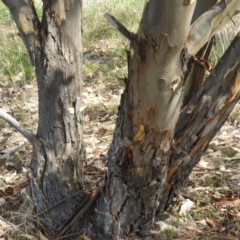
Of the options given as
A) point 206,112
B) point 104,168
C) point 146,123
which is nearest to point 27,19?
point 146,123

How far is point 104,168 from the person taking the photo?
3.07 metres

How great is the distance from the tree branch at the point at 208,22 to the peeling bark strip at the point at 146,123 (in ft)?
0.32

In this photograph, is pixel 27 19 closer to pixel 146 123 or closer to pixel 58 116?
pixel 58 116

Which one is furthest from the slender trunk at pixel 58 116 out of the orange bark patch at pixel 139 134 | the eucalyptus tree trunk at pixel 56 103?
the orange bark patch at pixel 139 134

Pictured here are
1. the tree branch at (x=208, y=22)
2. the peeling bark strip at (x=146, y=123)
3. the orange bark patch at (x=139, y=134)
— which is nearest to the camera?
the peeling bark strip at (x=146, y=123)

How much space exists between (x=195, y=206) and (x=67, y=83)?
1125 mm

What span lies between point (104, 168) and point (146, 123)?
1.26 metres

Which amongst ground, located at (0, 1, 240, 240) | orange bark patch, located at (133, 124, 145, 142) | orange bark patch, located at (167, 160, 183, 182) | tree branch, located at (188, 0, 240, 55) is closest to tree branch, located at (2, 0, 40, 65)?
ground, located at (0, 1, 240, 240)

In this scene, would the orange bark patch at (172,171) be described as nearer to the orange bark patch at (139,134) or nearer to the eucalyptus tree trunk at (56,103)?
the orange bark patch at (139,134)

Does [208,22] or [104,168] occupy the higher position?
[208,22]

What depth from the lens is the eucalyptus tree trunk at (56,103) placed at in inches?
84.4

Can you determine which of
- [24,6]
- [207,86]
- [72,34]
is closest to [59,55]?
[72,34]

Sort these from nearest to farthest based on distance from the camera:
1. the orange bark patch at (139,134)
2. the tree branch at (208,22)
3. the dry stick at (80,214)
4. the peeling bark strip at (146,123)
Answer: the peeling bark strip at (146,123), the tree branch at (208,22), the orange bark patch at (139,134), the dry stick at (80,214)

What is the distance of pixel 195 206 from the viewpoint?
2602 millimetres
